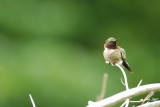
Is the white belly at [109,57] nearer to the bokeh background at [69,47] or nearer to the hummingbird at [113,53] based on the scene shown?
the hummingbird at [113,53]

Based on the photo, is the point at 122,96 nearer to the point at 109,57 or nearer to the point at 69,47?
the point at 109,57

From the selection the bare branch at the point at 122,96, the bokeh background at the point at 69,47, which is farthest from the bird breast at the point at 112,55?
the bokeh background at the point at 69,47

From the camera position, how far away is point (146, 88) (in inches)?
60.1

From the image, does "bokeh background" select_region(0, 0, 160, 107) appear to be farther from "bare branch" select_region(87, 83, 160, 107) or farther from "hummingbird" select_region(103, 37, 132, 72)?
"bare branch" select_region(87, 83, 160, 107)

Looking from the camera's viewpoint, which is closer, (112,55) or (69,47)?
(112,55)

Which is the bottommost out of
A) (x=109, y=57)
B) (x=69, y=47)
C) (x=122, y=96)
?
(x=122, y=96)

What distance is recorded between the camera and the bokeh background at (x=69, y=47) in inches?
269

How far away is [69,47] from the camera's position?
7703mm

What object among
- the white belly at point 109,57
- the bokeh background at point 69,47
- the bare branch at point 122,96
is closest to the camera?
the bare branch at point 122,96

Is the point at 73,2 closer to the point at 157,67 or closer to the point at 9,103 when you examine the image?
the point at 157,67

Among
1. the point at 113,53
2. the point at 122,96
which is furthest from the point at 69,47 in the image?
the point at 122,96

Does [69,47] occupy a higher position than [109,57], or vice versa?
[69,47]

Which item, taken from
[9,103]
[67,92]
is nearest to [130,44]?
[67,92]

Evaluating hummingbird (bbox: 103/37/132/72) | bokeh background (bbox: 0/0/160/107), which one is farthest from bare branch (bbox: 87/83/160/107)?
bokeh background (bbox: 0/0/160/107)
